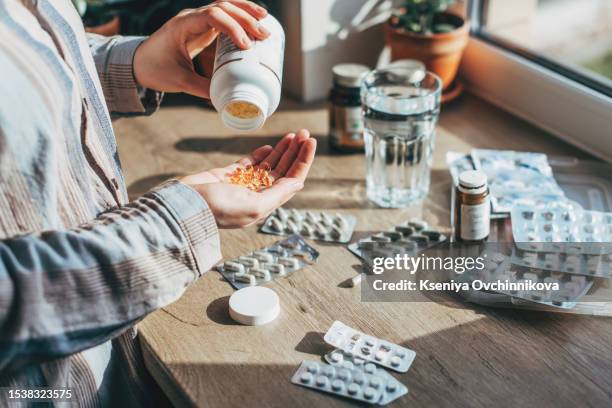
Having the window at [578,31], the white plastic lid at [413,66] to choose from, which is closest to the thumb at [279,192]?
the white plastic lid at [413,66]

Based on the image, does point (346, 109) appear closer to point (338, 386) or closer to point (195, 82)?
point (195, 82)

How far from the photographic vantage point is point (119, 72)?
106 centimetres

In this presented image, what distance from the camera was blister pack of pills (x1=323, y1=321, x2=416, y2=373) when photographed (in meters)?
0.85

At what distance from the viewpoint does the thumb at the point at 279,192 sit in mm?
867

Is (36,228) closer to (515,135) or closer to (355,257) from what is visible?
(355,257)

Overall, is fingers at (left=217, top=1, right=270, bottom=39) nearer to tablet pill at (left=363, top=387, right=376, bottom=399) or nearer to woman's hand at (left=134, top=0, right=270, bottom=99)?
woman's hand at (left=134, top=0, right=270, bottom=99)

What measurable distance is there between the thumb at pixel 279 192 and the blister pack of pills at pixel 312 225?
19cm

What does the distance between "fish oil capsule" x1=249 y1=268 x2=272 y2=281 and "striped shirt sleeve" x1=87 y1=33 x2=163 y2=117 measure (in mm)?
324

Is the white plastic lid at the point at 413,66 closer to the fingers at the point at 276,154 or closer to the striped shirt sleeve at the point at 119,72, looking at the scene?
the fingers at the point at 276,154

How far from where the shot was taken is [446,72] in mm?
1449

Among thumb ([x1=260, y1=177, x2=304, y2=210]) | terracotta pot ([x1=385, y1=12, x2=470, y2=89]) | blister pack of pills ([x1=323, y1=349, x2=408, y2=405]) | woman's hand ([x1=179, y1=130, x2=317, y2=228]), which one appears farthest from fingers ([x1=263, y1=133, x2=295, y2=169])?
terracotta pot ([x1=385, y1=12, x2=470, y2=89])

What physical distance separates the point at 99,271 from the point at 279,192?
26 cm

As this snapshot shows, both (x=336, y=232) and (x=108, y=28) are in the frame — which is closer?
(x=336, y=232)

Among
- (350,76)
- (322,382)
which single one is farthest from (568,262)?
(350,76)
